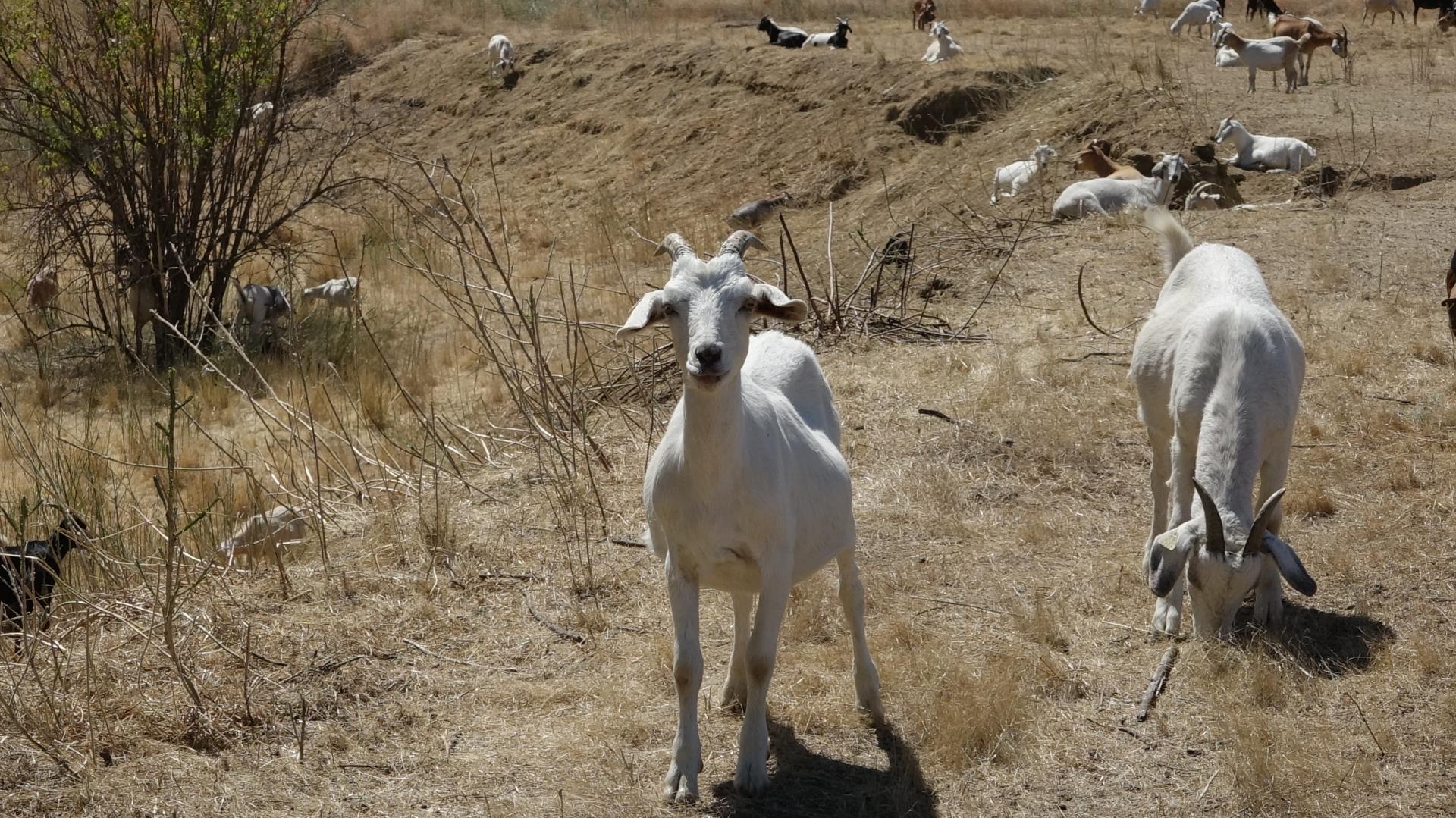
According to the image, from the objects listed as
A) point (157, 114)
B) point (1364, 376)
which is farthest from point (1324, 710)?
point (157, 114)

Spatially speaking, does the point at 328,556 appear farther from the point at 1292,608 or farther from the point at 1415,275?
the point at 1415,275

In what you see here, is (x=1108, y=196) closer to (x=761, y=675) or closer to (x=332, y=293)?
(x=332, y=293)

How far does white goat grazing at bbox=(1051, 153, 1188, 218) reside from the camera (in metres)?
13.5

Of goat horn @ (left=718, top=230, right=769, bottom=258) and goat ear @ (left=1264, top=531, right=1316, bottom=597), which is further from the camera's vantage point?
goat ear @ (left=1264, top=531, right=1316, bottom=597)

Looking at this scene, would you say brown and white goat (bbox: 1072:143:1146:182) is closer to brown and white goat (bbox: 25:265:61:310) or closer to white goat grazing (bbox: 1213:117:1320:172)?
white goat grazing (bbox: 1213:117:1320:172)

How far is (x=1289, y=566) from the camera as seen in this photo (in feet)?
17.3

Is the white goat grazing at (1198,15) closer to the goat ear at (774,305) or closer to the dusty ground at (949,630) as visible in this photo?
the dusty ground at (949,630)

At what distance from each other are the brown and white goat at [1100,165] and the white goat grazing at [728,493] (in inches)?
413

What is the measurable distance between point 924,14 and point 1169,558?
1017 inches

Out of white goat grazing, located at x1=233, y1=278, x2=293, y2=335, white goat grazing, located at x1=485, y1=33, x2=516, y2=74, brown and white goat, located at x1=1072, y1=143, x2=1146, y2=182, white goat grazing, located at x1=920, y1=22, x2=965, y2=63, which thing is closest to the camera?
white goat grazing, located at x1=233, y1=278, x2=293, y2=335

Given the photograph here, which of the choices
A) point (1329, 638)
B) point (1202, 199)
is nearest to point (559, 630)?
point (1329, 638)

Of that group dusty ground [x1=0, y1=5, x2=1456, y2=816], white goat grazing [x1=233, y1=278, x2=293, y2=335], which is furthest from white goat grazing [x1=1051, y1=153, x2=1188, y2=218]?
white goat grazing [x1=233, y1=278, x2=293, y2=335]

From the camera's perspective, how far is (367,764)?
497 centimetres

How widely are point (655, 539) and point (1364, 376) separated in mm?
5936
